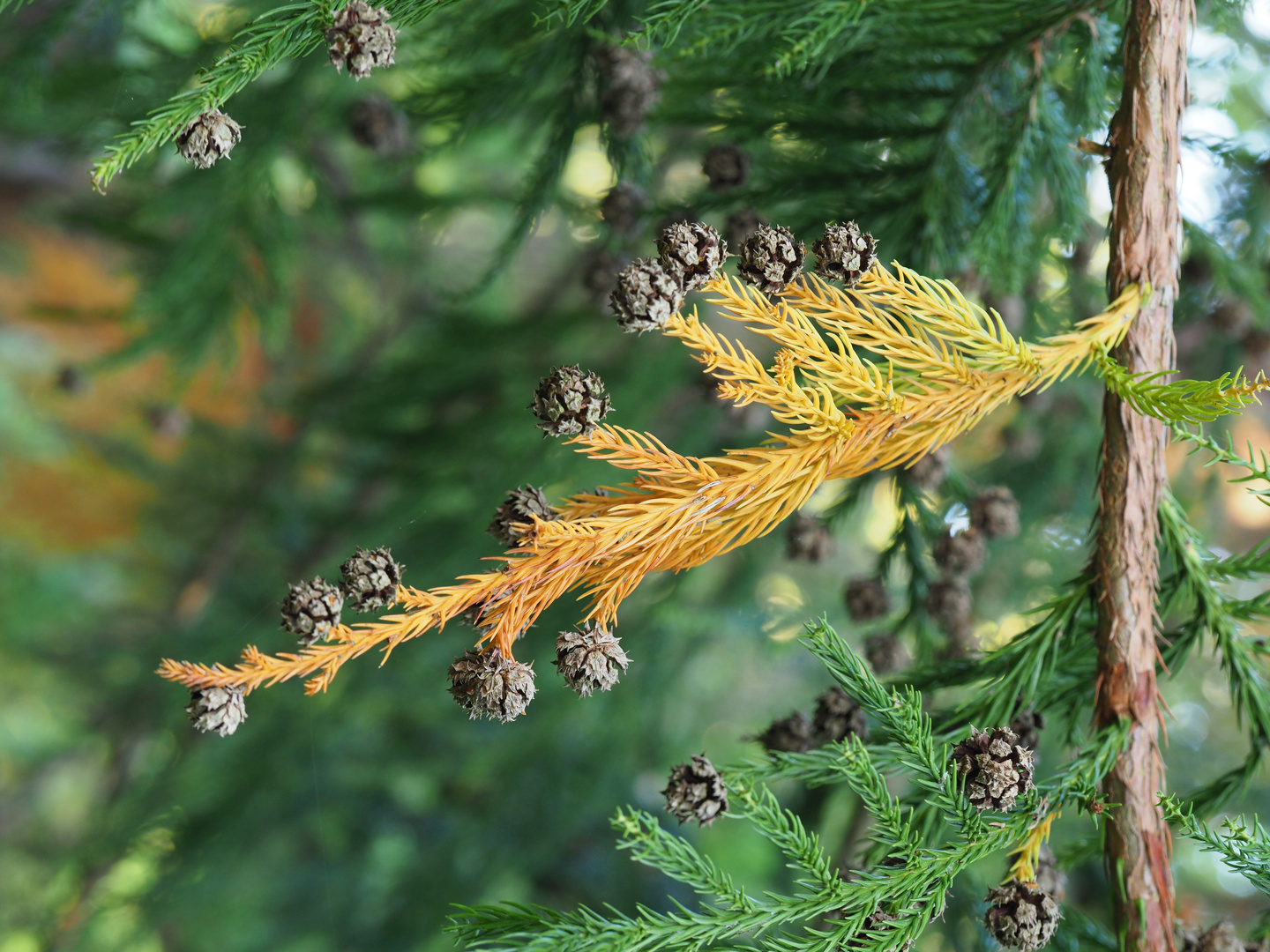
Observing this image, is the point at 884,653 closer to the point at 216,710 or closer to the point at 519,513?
the point at 519,513

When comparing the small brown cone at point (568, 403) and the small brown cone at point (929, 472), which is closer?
the small brown cone at point (568, 403)

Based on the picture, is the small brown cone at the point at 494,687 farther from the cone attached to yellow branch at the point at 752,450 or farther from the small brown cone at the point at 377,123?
the small brown cone at the point at 377,123

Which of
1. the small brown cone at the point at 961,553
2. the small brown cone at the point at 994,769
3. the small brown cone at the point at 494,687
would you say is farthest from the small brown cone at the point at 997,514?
the small brown cone at the point at 494,687

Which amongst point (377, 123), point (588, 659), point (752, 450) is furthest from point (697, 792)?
point (377, 123)

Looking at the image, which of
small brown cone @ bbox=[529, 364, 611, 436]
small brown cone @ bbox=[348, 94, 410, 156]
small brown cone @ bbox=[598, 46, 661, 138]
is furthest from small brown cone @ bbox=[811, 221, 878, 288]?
small brown cone @ bbox=[348, 94, 410, 156]

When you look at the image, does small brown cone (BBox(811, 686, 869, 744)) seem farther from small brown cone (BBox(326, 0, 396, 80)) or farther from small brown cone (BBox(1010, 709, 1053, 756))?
small brown cone (BBox(326, 0, 396, 80))

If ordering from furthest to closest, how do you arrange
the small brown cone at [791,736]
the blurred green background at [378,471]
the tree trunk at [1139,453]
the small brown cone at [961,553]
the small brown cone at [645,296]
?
the blurred green background at [378,471]
the small brown cone at [961,553]
the small brown cone at [791,736]
the tree trunk at [1139,453]
the small brown cone at [645,296]
